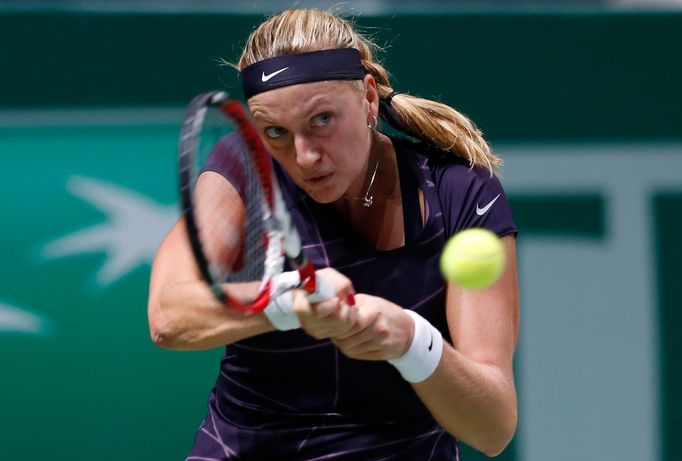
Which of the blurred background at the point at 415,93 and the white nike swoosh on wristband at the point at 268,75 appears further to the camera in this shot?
the blurred background at the point at 415,93

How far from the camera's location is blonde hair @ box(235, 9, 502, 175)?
239 cm

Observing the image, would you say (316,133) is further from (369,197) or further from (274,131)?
(369,197)

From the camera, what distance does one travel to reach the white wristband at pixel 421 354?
218 cm

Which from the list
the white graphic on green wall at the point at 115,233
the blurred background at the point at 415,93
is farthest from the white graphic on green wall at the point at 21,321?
the white graphic on green wall at the point at 115,233

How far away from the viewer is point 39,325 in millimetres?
3443

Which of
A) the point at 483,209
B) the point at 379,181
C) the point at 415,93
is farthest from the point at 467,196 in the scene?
the point at 415,93

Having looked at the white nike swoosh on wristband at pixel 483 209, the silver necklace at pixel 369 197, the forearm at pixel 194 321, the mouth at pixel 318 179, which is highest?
the mouth at pixel 318 179

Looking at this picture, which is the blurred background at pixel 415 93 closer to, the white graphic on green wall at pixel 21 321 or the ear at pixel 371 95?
the white graphic on green wall at pixel 21 321

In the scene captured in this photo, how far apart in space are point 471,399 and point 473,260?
0.32 metres

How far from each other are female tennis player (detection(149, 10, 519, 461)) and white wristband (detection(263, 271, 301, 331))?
0.24 feet

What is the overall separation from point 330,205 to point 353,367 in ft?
1.12

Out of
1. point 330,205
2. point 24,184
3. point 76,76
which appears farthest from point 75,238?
point 330,205

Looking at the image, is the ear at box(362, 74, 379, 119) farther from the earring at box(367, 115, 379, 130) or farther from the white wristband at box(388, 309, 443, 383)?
the white wristband at box(388, 309, 443, 383)

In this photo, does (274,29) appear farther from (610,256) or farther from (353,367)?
(610,256)
